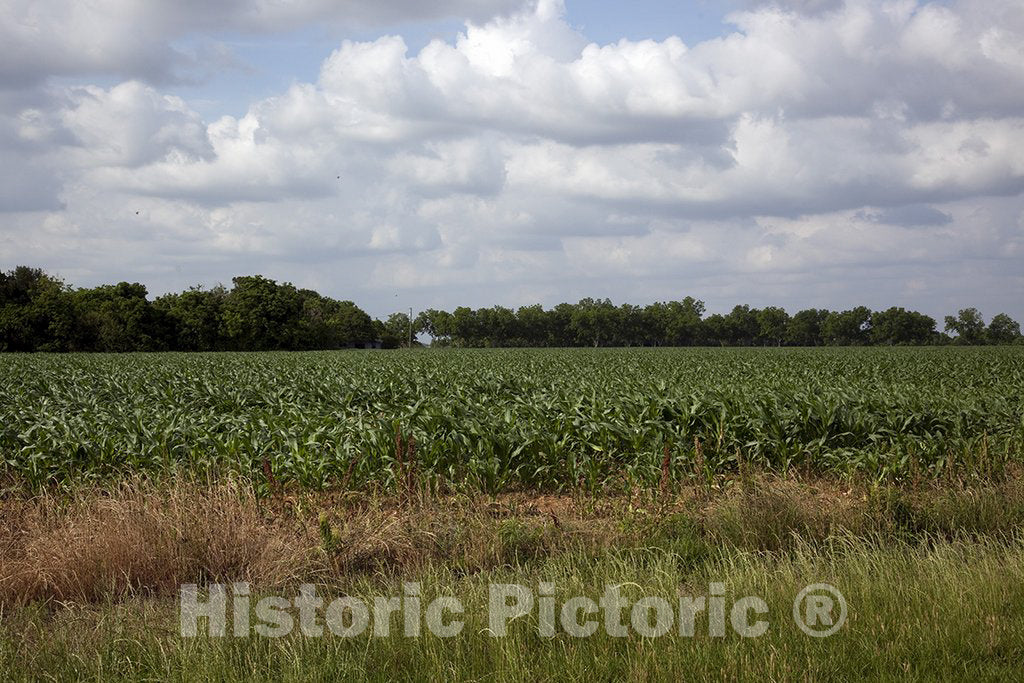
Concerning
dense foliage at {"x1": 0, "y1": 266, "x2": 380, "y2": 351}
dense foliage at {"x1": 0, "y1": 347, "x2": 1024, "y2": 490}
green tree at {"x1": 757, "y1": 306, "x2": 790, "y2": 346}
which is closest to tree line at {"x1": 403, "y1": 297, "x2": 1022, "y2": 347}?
green tree at {"x1": 757, "y1": 306, "x2": 790, "y2": 346}

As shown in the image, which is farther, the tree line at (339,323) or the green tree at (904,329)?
the green tree at (904,329)

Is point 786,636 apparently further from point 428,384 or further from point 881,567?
point 428,384

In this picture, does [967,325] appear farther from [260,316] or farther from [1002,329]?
[260,316]

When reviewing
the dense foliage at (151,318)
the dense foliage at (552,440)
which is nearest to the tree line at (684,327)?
the dense foliage at (151,318)

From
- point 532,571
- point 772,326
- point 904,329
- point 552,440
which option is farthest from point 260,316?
point 904,329

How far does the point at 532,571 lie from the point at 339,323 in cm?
11707

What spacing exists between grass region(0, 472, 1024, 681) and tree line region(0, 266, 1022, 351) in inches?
2947

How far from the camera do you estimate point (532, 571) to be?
715 centimetres

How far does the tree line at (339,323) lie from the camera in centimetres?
7744

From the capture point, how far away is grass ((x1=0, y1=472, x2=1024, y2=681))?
5047 millimetres

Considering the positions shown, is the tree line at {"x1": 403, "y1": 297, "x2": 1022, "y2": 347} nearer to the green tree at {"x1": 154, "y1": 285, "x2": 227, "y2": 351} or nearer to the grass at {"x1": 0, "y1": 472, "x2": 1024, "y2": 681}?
the green tree at {"x1": 154, "y1": 285, "x2": 227, "y2": 351}

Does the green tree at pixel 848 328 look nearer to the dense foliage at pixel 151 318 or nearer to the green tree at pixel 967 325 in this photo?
Answer: the green tree at pixel 967 325

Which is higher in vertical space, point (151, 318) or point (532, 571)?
point (151, 318)

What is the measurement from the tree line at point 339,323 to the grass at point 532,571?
7486cm
